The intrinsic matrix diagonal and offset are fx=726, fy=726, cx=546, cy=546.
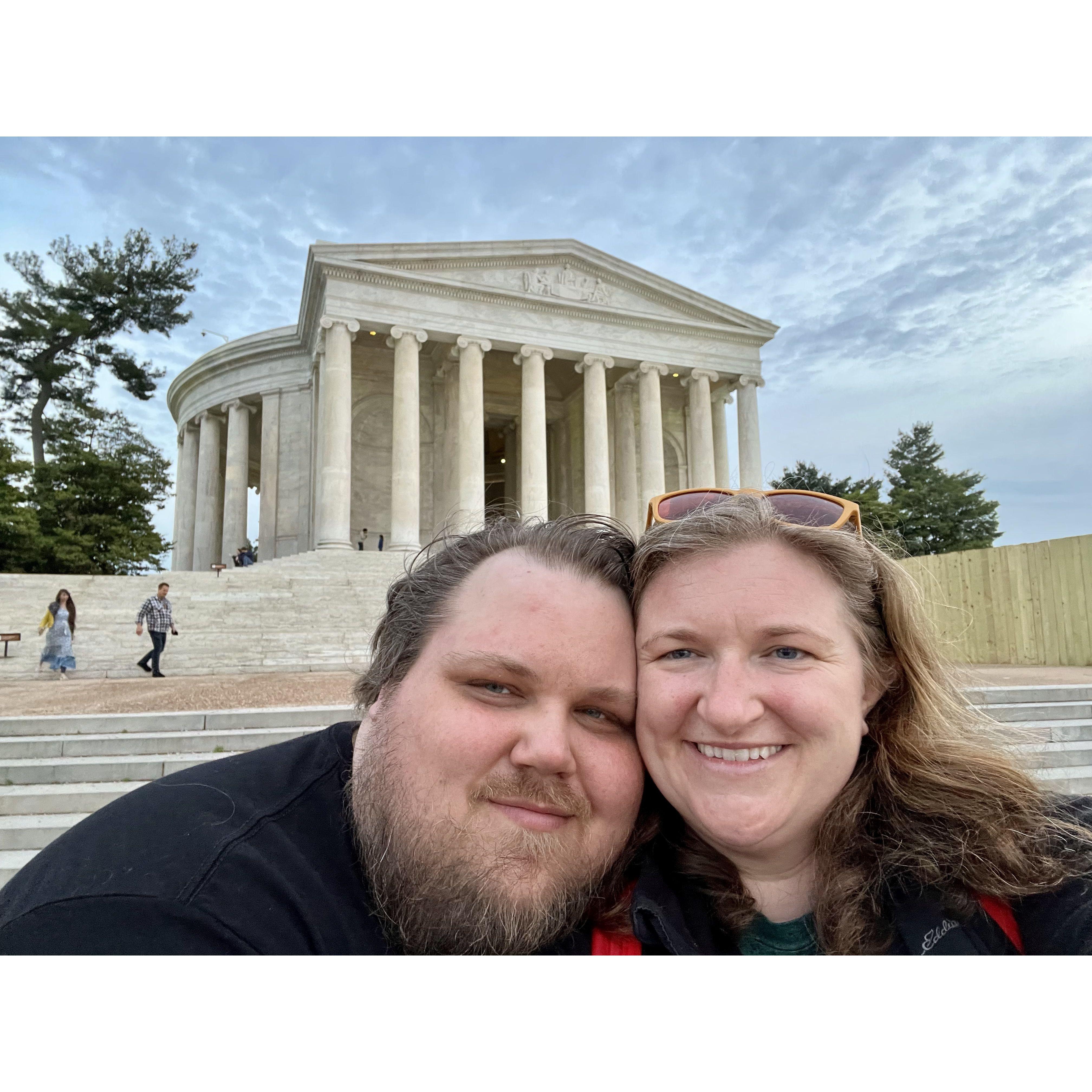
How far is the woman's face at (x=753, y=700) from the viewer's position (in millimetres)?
2166

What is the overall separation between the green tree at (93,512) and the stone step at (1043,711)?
115 ft

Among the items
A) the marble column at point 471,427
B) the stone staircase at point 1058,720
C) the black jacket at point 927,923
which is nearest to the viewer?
the black jacket at point 927,923

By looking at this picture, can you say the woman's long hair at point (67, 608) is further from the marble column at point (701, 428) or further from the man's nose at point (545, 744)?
the marble column at point (701, 428)

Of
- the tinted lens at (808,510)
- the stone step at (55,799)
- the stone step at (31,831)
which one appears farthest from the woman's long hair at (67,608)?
the tinted lens at (808,510)

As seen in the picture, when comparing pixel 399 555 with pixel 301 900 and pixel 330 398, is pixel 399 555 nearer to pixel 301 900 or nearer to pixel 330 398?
pixel 330 398

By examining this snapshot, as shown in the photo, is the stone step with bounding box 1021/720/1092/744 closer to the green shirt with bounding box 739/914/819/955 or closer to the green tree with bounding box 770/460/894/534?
the green shirt with bounding box 739/914/819/955

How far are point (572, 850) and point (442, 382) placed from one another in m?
38.7

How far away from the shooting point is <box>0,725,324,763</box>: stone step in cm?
705

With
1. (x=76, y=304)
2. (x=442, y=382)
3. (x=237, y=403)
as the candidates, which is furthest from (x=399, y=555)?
(x=76, y=304)

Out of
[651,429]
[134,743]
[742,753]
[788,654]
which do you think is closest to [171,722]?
[134,743]

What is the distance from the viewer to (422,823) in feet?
7.41

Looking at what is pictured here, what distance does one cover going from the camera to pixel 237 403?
140 feet

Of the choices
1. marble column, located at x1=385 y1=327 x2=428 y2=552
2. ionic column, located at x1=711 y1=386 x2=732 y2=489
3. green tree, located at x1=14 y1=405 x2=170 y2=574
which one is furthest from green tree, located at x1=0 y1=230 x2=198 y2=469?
ionic column, located at x1=711 y1=386 x2=732 y2=489

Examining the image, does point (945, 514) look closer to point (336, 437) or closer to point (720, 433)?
point (720, 433)
